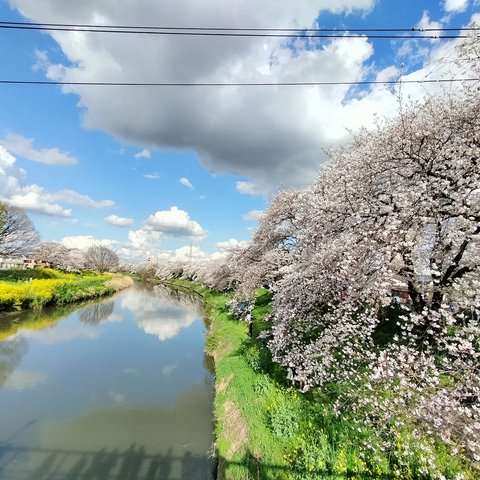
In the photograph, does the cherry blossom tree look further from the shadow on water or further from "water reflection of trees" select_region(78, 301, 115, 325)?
the shadow on water

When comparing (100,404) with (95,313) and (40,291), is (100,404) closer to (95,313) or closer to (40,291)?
(40,291)

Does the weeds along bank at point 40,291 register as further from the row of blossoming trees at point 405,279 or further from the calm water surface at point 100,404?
the row of blossoming trees at point 405,279

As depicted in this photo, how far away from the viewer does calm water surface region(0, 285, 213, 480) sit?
973 centimetres

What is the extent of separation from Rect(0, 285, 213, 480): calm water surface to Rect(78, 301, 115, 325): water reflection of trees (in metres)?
4.82

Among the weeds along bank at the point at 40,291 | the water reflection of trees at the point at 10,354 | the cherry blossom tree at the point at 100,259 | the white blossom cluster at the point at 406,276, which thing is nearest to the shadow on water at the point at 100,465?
the white blossom cluster at the point at 406,276

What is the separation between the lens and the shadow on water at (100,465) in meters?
9.06

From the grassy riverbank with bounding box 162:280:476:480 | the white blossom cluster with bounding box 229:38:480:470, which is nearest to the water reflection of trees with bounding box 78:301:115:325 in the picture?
the grassy riverbank with bounding box 162:280:476:480

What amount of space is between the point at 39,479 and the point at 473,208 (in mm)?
12397

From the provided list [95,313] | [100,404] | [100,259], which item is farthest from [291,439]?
[100,259]

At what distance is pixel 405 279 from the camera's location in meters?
8.89

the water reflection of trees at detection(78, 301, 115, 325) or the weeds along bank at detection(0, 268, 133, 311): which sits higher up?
the weeds along bank at detection(0, 268, 133, 311)

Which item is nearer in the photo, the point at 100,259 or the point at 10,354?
the point at 10,354

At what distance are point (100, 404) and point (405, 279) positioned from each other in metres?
12.4

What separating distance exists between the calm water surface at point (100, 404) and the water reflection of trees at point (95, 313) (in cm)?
482
